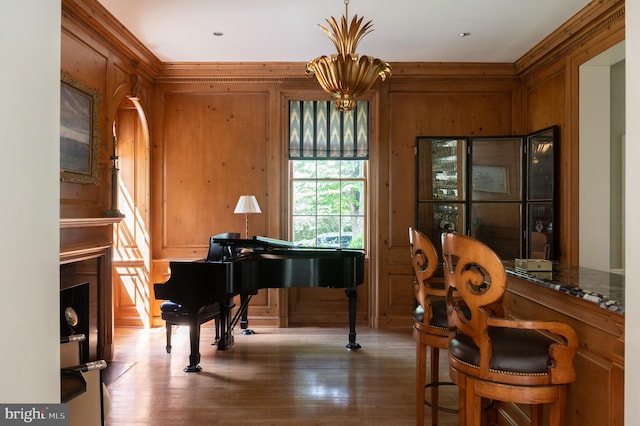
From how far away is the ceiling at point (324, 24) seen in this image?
3.52 meters

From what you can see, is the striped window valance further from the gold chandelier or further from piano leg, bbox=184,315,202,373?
piano leg, bbox=184,315,202,373

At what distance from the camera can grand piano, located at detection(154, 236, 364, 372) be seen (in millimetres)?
3541

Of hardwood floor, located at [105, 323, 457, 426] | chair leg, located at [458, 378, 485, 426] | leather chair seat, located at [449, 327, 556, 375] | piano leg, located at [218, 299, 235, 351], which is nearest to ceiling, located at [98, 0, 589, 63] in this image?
piano leg, located at [218, 299, 235, 351]

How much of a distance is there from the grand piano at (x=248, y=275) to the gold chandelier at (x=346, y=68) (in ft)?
4.84

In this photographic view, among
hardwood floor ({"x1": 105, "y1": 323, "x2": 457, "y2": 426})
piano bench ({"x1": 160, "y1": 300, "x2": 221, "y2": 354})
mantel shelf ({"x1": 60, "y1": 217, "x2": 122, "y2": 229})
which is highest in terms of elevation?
mantel shelf ({"x1": 60, "y1": 217, "x2": 122, "y2": 229})

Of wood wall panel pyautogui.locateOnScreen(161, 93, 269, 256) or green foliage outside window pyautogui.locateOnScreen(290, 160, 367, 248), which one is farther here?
green foliage outside window pyautogui.locateOnScreen(290, 160, 367, 248)

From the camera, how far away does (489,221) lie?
484 centimetres

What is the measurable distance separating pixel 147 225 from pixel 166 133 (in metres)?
1.14

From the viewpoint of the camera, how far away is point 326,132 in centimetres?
510

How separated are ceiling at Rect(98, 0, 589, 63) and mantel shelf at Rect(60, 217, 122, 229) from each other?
1809 millimetres

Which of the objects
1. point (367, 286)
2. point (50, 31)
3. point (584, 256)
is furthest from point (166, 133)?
point (584, 256)

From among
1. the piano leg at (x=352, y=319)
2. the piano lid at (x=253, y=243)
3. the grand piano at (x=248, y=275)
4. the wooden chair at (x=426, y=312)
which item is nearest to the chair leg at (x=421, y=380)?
the wooden chair at (x=426, y=312)

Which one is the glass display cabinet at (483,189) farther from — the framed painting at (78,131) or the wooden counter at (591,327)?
the framed painting at (78,131)

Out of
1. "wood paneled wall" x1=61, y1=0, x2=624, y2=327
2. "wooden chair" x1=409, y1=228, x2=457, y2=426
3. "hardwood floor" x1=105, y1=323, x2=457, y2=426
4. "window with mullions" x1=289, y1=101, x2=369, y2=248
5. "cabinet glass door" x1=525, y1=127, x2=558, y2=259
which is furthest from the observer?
"window with mullions" x1=289, y1=101, x2=369, y2=248
